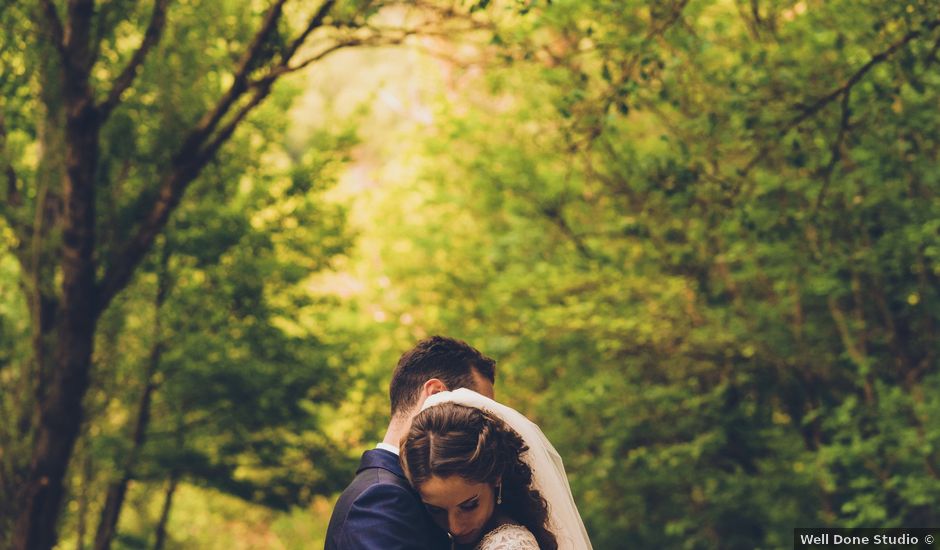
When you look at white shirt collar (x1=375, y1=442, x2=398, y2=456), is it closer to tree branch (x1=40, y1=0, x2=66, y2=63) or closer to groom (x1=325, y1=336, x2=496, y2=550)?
groom (x1=325, y1=336, x2=496, y2=550)

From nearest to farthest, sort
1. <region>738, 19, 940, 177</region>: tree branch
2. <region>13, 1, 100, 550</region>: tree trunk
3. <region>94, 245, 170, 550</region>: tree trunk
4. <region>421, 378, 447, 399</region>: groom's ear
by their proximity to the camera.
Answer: <region>421, 378, 447, 399</region>: groom's ear
<region>738, 19, 940, 177</region>: tree branch
<region>13, 1, 100, 550</region>: tree trunk
<region>94, 245, 170, 550</region>: tree trunk

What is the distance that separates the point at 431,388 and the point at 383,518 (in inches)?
24.2

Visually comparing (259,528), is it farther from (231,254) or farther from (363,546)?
(363,546)

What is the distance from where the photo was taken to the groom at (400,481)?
302 cm

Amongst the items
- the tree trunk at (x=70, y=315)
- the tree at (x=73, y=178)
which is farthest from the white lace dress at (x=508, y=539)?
the tree trunk at (x=70, y=315)

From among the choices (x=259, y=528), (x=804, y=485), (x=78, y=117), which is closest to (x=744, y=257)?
(x=804, y=485)

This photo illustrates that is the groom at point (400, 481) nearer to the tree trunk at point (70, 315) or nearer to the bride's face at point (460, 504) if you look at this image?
the bride's face at point (460, 504)

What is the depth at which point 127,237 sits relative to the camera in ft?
25.4

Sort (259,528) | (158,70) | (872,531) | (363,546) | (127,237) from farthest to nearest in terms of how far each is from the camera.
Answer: (259,528) < (872,531) < (158,70) < (127,237) < (363,546)

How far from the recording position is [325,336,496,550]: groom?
3.02 m

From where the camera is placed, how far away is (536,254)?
12.8 meters

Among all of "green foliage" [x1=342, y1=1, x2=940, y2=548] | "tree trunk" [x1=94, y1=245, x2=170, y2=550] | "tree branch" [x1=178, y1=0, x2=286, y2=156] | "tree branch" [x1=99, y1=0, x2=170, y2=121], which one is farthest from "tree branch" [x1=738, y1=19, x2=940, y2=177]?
"tree trunk" [x1=94, y1=245, x2=170, y2=550]

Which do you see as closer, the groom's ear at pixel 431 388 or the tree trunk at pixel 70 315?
the groom's ear at pixel 431 388

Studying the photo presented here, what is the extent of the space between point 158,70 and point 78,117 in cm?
175
